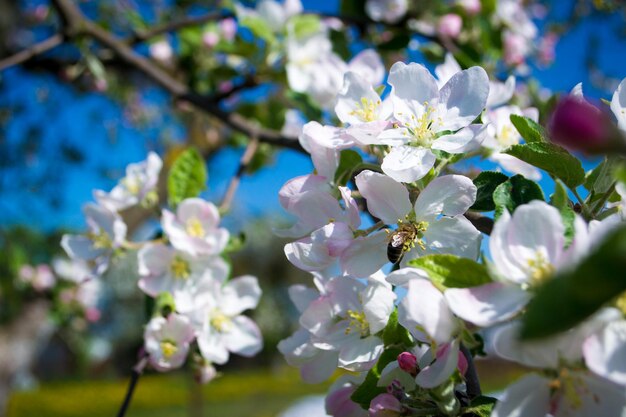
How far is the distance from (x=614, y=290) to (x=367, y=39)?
1.56m

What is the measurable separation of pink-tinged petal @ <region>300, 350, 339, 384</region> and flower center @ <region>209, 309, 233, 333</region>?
0.81ft

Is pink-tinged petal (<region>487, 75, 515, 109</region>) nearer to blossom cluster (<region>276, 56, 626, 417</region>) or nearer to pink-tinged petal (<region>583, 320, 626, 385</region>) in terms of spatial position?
blossom cluster (<region>276, 56, 626, 417</region>)

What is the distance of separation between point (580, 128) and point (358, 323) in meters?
0.38

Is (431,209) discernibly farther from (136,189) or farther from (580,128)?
(136,189)

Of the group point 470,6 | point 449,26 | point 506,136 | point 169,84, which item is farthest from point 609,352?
point 470,6

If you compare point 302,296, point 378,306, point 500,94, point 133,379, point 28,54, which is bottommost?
point 133,379

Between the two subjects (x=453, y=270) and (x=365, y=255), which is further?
(x=365, y=255)

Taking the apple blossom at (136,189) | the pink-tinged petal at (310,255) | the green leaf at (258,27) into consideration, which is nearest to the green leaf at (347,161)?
the pink-tinged petal at (310,255)

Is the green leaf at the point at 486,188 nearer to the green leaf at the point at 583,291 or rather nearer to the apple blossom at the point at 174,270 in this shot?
the green leaf at the point at 583,291

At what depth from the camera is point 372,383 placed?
59 cm

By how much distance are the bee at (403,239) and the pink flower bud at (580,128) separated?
0.93 feet

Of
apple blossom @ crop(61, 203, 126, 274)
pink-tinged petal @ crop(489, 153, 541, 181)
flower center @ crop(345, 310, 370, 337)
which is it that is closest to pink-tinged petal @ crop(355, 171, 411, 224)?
flower center @ crop(345, 310, 370, 337)

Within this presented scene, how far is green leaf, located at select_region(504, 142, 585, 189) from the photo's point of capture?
1.84 ft

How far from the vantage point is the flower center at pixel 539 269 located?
439mm
